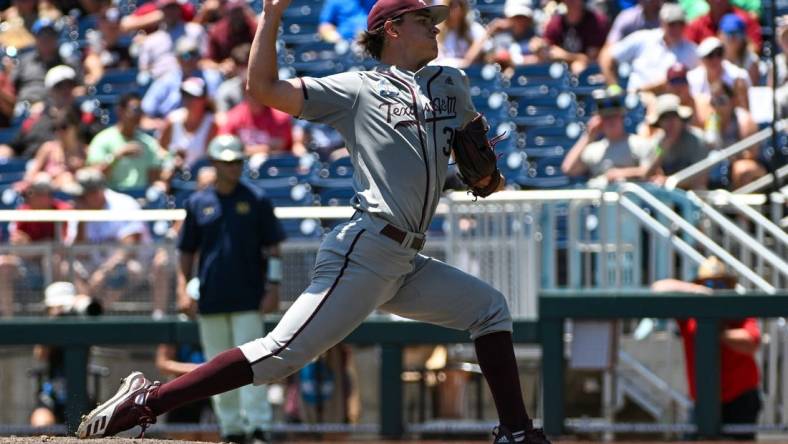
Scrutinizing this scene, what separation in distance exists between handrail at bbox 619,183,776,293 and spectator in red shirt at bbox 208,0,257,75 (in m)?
5.24

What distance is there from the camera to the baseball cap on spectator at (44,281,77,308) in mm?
10844

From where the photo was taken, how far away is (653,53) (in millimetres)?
13219

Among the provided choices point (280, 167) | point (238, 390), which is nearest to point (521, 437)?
point (238, 390)

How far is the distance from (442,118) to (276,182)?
6.67m

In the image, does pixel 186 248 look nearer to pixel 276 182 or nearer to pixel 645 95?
pixel 276 182

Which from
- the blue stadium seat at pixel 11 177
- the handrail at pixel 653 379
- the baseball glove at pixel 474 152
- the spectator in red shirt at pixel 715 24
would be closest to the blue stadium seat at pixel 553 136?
the spectator in red shirt at pixel 715 24

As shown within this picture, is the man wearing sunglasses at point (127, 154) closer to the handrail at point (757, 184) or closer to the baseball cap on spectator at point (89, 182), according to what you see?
the baseball cap on spectator at point (89, 182)

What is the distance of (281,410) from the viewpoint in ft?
36.0

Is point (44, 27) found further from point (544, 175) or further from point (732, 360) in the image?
point (732, 360)

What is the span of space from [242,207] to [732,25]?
5320 mm

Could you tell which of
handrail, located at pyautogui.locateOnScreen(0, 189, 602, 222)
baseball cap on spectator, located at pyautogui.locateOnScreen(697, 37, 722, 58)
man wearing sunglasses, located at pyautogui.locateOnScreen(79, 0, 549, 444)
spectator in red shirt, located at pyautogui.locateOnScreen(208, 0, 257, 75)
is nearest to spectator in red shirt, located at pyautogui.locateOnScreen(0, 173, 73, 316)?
handrail, located at pyautogui.locateOnScreen(0, 189, 602, 222)

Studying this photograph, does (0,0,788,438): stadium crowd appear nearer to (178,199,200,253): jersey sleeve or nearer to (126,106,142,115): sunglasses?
(126,106,142,115): sunglasses

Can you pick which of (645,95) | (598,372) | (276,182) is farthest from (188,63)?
(598,372)

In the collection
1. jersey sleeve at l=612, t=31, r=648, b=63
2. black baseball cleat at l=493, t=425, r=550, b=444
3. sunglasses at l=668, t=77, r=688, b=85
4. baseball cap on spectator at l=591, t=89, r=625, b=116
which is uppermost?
jersey sleeve at l=612, t=31, r=648, b=63
